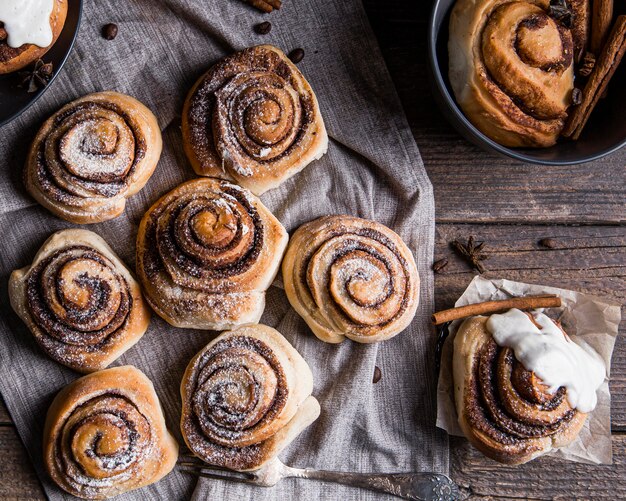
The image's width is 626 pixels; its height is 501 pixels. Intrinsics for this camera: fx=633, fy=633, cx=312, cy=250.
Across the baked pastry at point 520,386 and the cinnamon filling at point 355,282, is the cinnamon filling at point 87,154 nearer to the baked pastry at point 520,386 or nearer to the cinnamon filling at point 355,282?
the cinnamon filling at point 355,282

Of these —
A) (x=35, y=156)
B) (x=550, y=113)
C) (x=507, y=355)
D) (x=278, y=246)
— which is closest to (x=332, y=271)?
(x=278, y=246)

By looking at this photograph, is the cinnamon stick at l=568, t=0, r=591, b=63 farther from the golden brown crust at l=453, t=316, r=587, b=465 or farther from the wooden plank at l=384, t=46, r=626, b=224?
the golden brown crust at l=453, t=316, r=587, b=465

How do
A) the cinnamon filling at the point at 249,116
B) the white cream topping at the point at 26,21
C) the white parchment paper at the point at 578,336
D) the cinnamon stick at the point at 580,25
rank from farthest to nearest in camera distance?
the white parchment paper at the point at 578,336, the cinnamon filling at the point at 249,116, the cinnamon stick at the point at 580,25, the white cream topping at the point at 26,21

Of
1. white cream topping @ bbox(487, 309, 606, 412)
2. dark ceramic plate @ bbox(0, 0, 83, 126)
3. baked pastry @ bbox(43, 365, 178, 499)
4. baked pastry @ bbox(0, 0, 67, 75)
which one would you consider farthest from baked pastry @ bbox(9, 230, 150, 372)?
white cream topping @ bbox(487, 309, 606, 412)

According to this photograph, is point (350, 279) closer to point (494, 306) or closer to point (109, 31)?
point (494, 306)

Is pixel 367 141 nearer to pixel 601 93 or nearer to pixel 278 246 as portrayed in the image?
pixel 278 246

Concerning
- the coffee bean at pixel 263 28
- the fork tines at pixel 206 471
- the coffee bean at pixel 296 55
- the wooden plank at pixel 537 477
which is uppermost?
the coffee bean at pixel 263 28

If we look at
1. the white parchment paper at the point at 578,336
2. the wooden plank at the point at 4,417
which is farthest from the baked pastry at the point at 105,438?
the white parchment paper at the point at 578,336
